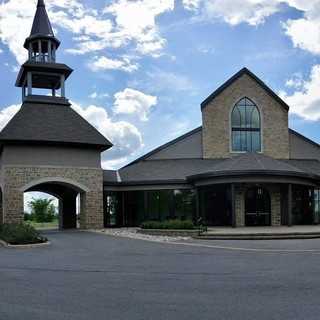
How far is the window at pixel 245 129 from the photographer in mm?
34188

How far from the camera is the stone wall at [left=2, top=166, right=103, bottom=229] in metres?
28.0

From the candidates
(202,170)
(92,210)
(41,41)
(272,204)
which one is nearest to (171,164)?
(202,170)

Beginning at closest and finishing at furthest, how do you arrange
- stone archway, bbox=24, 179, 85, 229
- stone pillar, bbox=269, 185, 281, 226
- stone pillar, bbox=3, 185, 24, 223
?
stone pillar, bbox=3, 185, 24, 223, stone pillar, bbox=269, 185, 281, 226, stone archway, bbox=24, 179, 85, 229

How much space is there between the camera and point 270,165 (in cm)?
2786

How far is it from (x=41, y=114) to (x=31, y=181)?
447cm

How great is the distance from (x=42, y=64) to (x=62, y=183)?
776cm

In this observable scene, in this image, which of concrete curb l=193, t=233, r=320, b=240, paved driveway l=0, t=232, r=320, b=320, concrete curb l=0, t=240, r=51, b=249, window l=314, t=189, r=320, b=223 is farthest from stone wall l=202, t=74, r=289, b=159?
paved driveway l=0, t=232, r=320, b=320

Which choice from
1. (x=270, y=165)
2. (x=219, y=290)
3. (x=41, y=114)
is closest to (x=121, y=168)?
(x=41, y=114)

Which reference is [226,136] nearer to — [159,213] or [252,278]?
[159,213]

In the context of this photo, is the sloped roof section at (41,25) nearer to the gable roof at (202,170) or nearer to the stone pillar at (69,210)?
the gable roof at (202,170)

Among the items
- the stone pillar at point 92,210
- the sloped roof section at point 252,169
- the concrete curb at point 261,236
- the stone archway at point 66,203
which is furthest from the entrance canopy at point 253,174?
the stone archway at point 66,203

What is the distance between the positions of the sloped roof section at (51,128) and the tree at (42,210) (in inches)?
1055

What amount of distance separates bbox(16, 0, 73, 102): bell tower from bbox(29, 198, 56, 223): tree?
2422 centimetres

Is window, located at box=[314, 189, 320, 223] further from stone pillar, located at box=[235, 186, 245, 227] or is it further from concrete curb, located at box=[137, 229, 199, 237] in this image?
concrete curb, located at box=[137, 229, 199, 237]
